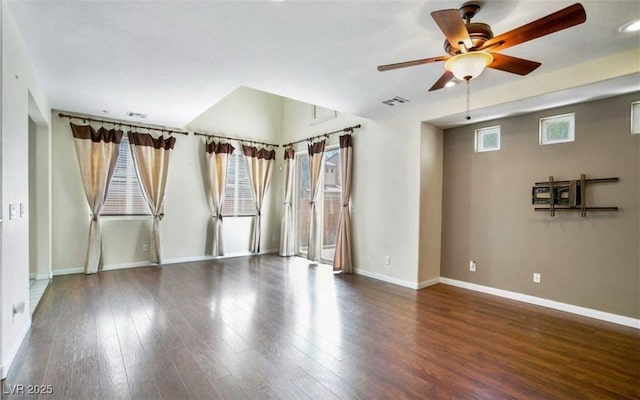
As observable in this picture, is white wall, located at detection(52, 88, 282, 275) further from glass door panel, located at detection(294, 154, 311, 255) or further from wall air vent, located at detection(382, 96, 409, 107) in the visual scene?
wall air vent, located at detection(382, 96, 409, 107)

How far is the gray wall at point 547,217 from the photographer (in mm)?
3244

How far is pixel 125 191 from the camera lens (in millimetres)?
5477

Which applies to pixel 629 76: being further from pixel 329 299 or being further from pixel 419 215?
pixel 329 299

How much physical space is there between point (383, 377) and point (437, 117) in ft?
11.0

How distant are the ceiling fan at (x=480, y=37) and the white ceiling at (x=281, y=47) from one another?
0.21m

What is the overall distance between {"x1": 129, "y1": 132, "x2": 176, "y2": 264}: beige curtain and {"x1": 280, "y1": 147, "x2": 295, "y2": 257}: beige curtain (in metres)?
2.41

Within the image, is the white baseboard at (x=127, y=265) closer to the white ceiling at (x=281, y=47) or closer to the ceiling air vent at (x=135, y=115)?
the ceiling air vent at (x=135, y=115)

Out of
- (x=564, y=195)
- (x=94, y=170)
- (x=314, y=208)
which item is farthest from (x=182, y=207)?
(x=564, y=195)

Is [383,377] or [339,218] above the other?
[339,218]

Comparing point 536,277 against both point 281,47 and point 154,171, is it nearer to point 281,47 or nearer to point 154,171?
point 281,47

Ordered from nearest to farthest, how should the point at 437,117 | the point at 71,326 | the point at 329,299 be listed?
the point at 71,326
the point at 329,299
the point at 437,117

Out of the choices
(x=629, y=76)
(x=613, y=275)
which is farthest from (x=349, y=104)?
(x=613, y=275)

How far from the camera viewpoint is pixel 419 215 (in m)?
4.50

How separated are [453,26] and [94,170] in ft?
18.4
